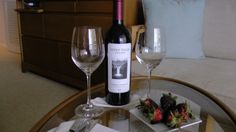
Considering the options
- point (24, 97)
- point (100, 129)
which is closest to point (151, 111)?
point (100, 129)

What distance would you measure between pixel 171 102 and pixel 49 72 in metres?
1.98

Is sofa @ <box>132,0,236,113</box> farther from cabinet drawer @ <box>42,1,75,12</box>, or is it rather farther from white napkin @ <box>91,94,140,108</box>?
cabinet drawer @ <box>42,1,75,12</box>

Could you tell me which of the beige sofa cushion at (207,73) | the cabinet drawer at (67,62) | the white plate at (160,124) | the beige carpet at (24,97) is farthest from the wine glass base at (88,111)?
the cabinet drawer at (67,62)

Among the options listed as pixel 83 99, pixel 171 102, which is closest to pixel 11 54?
pixel 83 99

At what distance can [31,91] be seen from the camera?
2213 mm

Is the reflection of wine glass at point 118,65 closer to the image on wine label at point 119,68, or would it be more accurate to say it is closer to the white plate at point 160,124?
the image on wine label at point 119,68

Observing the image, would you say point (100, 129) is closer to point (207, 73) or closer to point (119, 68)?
point (119, 68)

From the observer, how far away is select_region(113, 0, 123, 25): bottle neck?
69 cm

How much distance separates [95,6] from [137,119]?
1.35 metres

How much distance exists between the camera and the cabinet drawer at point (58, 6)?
210 cm

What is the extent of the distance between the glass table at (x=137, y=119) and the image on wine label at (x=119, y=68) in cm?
12

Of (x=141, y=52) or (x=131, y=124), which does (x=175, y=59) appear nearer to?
(x=141, y=52)

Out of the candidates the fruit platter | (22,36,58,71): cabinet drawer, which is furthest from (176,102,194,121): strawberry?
(22,36,58,71): cabinet drawer

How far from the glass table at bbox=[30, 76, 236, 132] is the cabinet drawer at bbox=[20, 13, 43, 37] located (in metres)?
1.75
